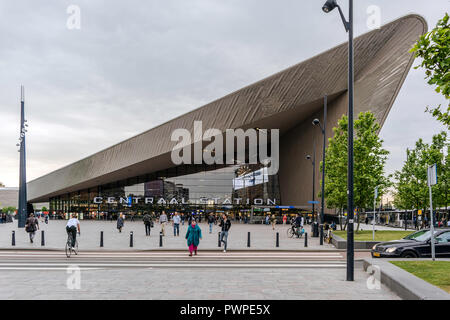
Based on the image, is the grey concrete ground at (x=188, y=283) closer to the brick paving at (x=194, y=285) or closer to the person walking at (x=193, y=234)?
the brick paving at (x=194, y=285)

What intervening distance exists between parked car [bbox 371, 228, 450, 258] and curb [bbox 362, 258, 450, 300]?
11.5 feet

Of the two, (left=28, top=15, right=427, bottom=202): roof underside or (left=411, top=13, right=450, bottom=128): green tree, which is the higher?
(left=28, top=15, right=427, bottom=202): roof underside

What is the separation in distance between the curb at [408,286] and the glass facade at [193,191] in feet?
163

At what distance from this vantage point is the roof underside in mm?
38156

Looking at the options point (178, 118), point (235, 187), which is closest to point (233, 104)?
point (178, 118)

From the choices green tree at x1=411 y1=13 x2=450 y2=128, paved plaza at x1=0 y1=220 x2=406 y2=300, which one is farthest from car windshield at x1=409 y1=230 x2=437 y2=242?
green tree at x1=411 y1=13 x2=450 y2=128

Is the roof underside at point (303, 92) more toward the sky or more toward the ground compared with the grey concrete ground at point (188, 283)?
more toward the sky

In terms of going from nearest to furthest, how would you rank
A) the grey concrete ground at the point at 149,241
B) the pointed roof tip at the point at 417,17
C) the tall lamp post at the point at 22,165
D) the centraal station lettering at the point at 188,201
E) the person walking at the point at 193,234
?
1. the person walking at the point at 193,234
2. the grey concrete ground at the point at 149,241
3. the tall lamp post at the point at 22,165
4. the pointed roof tip at the point at 417,17
5. the centraal station lettering at the point at 188,201

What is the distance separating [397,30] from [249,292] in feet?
119

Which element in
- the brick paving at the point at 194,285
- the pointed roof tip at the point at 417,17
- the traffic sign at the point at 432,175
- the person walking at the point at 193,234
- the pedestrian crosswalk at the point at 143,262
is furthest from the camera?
the pointed roof tip at the point at 417,17

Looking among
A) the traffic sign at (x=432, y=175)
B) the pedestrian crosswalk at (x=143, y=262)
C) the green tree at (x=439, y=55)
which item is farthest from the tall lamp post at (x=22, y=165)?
the green tree at (x=439, y=55)

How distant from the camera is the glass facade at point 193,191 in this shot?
59156 mm

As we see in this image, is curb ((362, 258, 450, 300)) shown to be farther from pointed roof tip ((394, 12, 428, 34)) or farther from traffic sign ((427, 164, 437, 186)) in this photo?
pointed roof tip ((394, 12, 428, 34))

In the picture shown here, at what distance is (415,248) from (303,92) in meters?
29.8
